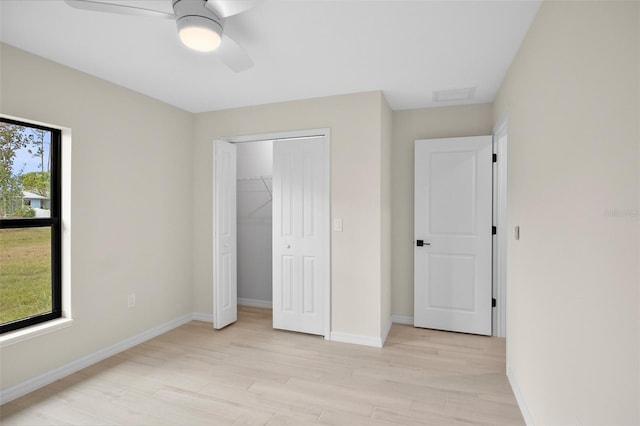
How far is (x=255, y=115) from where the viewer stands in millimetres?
3721

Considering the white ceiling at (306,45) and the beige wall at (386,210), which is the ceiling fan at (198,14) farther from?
the beige wall at (386,210)

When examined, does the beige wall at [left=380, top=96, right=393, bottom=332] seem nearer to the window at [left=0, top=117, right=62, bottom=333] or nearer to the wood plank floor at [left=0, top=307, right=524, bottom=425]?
the wood plank floor at [left=0, top=307, right=524, bottom=425]

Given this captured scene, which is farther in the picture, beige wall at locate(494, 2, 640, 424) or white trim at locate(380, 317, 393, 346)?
white trim at locate(380, 317, 393, 346)

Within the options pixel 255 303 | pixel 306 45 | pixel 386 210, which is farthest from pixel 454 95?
pixel 255 303

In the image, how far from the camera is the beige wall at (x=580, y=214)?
1007mm

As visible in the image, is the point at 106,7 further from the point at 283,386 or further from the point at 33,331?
the point at 283,386

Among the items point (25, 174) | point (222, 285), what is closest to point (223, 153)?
point (222, 285)

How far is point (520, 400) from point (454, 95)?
267 cm

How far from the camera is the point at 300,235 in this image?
3.60m

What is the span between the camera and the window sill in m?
2.28

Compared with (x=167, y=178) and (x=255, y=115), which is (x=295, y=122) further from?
(x=167, y=178)

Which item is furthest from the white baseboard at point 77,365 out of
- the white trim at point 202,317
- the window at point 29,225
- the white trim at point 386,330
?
the white trim at point 386,330

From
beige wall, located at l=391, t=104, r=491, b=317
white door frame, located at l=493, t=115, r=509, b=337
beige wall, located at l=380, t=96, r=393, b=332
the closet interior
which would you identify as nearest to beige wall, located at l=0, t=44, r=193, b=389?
the closet interior

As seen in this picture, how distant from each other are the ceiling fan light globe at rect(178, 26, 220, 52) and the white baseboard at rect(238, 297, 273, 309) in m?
3.52
